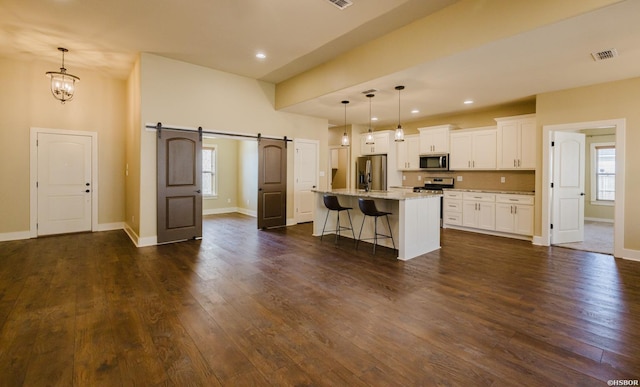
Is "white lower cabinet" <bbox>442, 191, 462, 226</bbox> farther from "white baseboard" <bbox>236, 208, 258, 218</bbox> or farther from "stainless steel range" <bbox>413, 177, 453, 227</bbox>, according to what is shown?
"white baseboard" <bbox>236, 208, 258, 218</bbox>

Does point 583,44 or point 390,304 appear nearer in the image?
point 390,304

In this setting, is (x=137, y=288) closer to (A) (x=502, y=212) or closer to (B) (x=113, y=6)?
(B) (x=113, y=6)

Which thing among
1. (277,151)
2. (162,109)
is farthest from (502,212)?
(162,109)

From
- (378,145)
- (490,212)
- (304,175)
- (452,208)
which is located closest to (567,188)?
(490,212)

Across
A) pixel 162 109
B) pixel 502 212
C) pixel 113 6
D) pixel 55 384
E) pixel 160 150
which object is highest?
pixel 113 6

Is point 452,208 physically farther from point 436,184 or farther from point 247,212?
point 247,212

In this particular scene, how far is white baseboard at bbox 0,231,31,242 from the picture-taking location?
5.43m

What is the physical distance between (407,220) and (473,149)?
3551 millimetres

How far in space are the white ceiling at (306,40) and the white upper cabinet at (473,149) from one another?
3.06 feet

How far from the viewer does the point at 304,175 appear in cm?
749

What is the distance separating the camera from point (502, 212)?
6070mm

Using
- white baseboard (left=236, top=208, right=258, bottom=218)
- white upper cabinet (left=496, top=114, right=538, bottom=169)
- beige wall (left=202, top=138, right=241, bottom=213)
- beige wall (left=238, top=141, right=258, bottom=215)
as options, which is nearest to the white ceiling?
white upper cabinet (left=496, top=114, right=538, bottom=169)

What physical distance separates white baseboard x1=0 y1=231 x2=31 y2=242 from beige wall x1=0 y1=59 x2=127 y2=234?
4 centimetres

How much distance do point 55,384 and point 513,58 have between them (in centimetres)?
530
